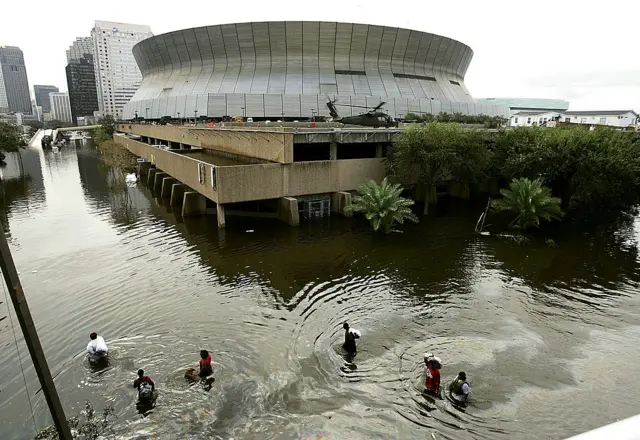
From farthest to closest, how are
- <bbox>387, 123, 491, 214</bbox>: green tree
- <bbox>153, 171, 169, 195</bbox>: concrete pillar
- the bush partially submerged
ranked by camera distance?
<bbox>153, 171, 169, 195</bbox>: concrete pillar < <bbox>387, 123, 491, 214</bbox>: green tree < the bush partially submerged

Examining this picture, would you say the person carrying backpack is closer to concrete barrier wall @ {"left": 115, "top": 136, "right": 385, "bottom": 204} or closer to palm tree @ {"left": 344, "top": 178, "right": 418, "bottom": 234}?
concrete barrier wall @ {"left": 115, "top": 136, "right": 385, "bottom": 204}

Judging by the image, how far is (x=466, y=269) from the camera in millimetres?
18828

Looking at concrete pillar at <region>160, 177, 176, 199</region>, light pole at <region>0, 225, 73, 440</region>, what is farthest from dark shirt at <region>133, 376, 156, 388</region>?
concrete pillar at <region>160, 177, 176, 199</region>

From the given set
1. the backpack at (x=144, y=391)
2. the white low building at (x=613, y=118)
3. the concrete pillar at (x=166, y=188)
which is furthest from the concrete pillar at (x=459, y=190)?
the white low building at (x=613, y=118)

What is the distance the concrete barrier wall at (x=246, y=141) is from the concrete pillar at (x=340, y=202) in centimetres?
479

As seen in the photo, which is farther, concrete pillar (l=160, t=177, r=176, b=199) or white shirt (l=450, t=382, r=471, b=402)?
concrete pillar (l=160, t=177, r=176, b=199)

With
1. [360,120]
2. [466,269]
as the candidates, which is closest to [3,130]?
[360,120]

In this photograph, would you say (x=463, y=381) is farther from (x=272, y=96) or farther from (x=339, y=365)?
(x=272, y=96)

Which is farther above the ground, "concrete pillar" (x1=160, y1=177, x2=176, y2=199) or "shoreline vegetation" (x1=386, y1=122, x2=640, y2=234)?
"shoreline vegetation" (x1=386, y1=122, x2=640, y2=234)

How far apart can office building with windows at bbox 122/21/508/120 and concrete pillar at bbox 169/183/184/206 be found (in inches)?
1549

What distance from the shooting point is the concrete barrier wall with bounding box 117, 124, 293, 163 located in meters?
25.3

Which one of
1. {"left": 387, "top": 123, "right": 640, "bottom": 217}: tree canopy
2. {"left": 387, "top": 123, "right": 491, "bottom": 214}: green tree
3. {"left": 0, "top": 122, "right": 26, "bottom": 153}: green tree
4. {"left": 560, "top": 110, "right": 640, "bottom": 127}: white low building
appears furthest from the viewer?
{"left": 560, "top": 110, "right": 640, "bottom": 127}: white low building

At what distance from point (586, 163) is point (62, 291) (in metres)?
27.9

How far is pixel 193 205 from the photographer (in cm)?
2852
